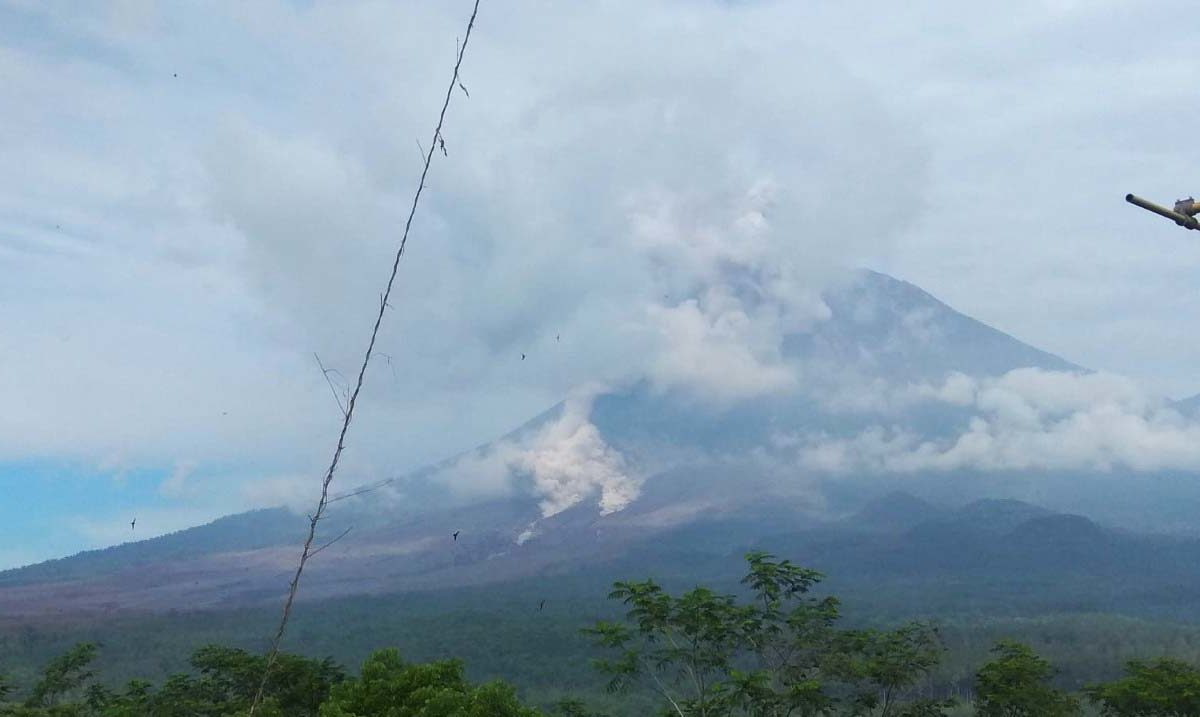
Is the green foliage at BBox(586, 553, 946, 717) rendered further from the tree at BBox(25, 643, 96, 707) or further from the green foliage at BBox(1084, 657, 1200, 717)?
the tree at BBox(25, 643, 96, 707)

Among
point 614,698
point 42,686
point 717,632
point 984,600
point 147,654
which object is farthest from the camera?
point 984,600

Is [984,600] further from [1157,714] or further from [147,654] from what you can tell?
[1157,714]

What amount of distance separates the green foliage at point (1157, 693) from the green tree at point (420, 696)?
16.4 metres

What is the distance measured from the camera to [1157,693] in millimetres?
22625

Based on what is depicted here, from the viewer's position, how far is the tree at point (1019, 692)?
22984 millimetres

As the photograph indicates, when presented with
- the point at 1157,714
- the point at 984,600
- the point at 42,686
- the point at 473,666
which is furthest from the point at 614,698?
the point at 984,600

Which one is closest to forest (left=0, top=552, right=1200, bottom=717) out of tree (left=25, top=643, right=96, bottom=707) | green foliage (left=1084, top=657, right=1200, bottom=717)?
green foliage (left=1084, top=657, right=1200, bottom=717)

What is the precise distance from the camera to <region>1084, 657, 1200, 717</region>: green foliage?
2230cm

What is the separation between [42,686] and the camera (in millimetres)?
31672

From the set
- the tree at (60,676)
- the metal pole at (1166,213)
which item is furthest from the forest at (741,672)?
the metal pole at (1166,213)

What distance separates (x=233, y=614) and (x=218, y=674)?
524 feet

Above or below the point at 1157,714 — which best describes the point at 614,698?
below

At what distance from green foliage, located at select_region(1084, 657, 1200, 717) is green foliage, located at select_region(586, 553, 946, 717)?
4507 mm

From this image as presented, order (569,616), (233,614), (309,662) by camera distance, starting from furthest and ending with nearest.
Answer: (233,614)
(569,616)
(309,662)
